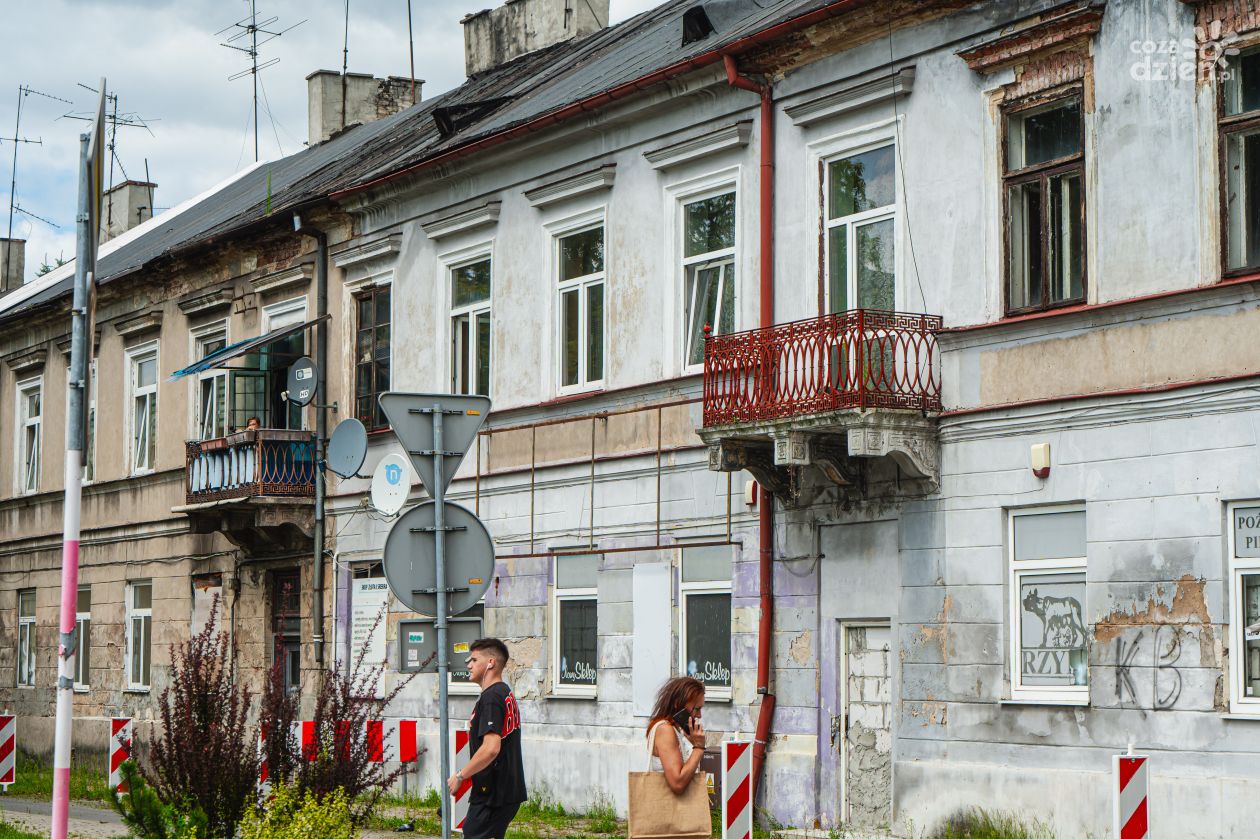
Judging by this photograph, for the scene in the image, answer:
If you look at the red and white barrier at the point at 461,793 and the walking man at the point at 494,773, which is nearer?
the walking man at the point at 494,773

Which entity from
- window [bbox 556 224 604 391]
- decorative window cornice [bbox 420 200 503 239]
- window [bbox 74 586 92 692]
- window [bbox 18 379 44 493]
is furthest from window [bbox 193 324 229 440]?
window [bbox 556 224 604 391]

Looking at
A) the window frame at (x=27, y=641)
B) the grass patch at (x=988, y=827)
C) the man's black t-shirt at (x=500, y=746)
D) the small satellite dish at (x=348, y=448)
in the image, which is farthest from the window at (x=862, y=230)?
the window frame at (x=27, y=641)

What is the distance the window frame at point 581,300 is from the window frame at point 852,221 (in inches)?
138

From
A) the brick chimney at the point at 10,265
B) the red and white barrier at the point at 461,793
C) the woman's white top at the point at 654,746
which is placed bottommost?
the red and white barrier at the point at 461,793

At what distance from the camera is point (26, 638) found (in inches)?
1346

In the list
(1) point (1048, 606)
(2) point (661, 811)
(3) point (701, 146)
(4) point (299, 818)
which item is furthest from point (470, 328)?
(2) point (661, 811)

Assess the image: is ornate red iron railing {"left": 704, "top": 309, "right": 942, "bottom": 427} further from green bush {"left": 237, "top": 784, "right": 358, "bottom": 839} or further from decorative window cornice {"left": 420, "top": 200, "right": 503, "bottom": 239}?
decorative window cornice {"left": 420, "top": 200, "right": 503, "bottom": 239}

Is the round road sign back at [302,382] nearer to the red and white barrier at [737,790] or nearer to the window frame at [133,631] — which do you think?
the window frame at [133,631]

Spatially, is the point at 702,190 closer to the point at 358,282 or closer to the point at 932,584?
the point at 932,584

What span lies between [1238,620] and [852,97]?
20.0 feet

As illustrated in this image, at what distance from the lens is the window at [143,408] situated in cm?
3008

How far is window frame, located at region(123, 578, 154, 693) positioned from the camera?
29.4 meters

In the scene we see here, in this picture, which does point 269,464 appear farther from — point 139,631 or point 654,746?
point 654,746

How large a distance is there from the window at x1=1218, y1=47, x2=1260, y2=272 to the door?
4736 mm
